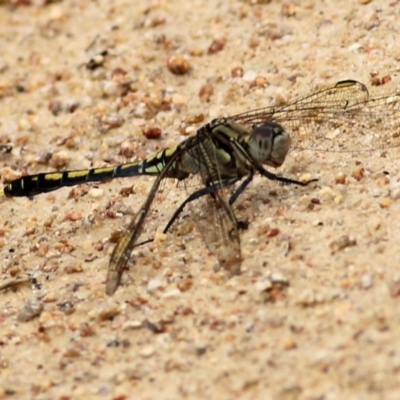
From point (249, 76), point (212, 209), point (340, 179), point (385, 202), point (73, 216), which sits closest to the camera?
point (385, 202)

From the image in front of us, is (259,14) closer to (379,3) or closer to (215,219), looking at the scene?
(379,3)

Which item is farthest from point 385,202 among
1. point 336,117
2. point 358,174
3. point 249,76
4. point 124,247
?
point 249,76

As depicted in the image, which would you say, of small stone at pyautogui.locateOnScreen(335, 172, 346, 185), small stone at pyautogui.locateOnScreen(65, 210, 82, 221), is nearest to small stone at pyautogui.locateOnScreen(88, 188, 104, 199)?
small stone at pyautogui.locateOnScreen(65, 210, 82, 221)

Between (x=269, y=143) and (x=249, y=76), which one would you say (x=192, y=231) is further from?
(x=249, y=76)

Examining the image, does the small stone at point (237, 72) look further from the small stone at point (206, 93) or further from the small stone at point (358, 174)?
the small stone at point (358, 174)

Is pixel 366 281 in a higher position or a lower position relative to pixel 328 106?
lower

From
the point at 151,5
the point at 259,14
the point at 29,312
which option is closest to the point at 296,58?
the point at 259,14
